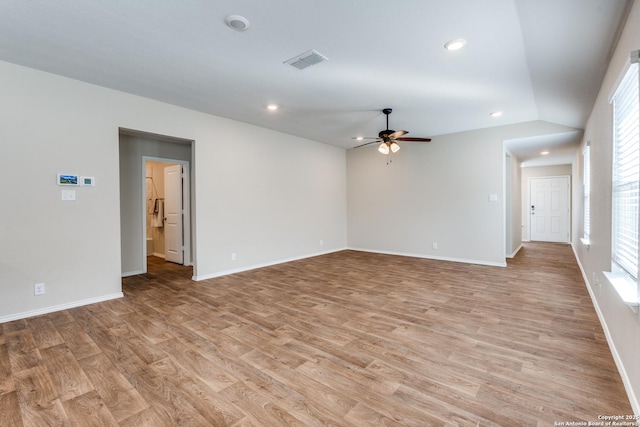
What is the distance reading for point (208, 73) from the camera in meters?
3.33

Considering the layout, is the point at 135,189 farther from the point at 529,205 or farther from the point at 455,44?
the point at 529,205

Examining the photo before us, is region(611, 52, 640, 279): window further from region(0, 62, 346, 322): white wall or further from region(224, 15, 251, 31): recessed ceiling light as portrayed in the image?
region(0, 62, 346, 322): white wall

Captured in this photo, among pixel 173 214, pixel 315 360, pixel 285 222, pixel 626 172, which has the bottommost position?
pixel 315 360

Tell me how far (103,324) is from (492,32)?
458 cm

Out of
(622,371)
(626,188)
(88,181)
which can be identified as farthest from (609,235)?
(88,181)

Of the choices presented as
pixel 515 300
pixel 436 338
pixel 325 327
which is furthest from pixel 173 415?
pixel 515 300

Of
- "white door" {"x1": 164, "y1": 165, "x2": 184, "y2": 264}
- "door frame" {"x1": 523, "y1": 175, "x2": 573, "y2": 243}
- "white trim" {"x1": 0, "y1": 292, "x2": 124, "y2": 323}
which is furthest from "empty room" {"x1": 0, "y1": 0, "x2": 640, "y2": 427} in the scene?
"door frame" {"x1": 523, "y1": 175, "x2": 573, "y2": 243}

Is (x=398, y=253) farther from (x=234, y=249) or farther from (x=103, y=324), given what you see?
(x=103, y=324)

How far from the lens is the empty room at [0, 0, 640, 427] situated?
6.21 feet

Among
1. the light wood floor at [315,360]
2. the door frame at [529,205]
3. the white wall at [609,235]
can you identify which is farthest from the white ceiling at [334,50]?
the door frame at [529,205]

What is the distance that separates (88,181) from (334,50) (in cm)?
339

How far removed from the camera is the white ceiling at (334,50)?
2.18 metres

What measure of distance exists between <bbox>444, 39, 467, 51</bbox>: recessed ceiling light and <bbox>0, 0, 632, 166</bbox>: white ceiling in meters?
0.07

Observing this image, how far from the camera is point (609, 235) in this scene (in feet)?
8.18
